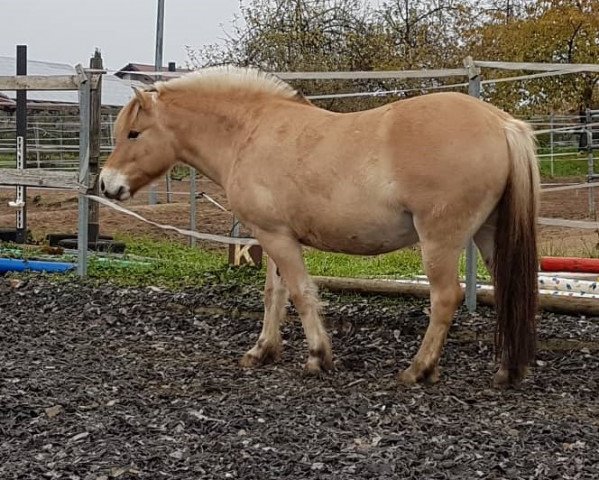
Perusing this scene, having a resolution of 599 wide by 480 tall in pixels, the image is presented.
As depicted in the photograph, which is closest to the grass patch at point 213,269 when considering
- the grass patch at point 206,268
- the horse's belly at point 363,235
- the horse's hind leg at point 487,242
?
the grass patch at point 206,268

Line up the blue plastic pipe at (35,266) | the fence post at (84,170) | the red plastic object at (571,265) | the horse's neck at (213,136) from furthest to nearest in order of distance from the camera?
the blue plastic pipe at (35,266) < the fence post at (84,170) < the red plastic object at (571,265) < the horse's neck at (213,136)

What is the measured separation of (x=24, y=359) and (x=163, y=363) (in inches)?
31.1

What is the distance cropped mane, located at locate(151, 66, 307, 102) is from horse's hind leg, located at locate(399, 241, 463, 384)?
142 centimetres

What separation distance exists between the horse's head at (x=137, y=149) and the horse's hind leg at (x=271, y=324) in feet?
3.09

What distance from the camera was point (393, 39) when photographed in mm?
20078

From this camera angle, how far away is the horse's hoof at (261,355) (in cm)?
499

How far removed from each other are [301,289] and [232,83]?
133 centimetres

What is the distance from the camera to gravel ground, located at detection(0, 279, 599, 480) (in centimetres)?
331

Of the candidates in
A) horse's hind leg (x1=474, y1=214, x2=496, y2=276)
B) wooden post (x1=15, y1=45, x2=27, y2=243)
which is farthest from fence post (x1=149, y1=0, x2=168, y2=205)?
horse's hind leg (x1=474, y1=214, x2=496, y2=276)

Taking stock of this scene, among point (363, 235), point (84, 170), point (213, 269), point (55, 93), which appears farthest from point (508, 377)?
point (55, 93)

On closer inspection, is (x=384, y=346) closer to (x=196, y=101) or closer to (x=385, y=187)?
(x=385, y=187)

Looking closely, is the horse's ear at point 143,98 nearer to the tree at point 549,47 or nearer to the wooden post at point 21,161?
the wooden post at point 21,161

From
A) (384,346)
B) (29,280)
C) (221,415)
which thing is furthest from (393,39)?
(221,415)

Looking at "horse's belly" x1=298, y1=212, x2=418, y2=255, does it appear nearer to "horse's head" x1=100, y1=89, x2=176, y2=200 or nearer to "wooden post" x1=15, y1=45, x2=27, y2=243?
"horse's head" x1=100, y1=89, x2=176, y2=200
